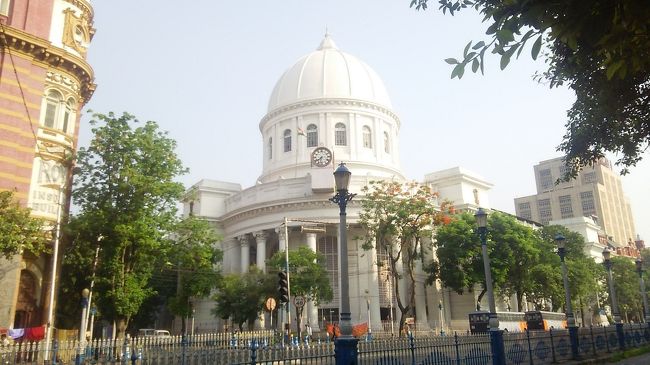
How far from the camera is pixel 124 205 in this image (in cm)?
2583

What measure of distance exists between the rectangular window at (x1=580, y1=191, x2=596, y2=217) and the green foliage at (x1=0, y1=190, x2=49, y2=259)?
122 meters

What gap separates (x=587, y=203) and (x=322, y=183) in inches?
3867

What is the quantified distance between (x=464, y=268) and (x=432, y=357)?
104ft

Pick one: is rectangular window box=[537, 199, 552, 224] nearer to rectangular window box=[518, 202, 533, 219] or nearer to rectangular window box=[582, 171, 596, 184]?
rectangular window box=[518, 202, 533, 219]

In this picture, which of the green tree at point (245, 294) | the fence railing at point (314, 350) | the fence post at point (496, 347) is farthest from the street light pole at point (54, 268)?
the fence post at point (496, 347)

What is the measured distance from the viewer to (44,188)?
83.9 ft

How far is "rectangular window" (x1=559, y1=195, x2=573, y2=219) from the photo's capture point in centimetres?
12219

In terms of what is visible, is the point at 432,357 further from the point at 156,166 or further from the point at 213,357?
the point at 156,166

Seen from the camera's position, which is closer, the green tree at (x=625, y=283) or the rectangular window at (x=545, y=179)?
the green tree at (x=625, y=283)

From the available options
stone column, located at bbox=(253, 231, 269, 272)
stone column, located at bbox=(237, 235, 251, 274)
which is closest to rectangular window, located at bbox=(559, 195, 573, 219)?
stone column, located at bbox=(237, 235, 251, 274)

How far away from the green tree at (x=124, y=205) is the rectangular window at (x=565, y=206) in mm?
114838

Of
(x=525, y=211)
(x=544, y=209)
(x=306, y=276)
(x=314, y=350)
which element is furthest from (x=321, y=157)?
(x=525, y=211)

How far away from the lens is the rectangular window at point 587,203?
4744 inches

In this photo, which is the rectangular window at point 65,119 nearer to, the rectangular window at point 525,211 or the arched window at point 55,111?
the arched window at point 55,111
